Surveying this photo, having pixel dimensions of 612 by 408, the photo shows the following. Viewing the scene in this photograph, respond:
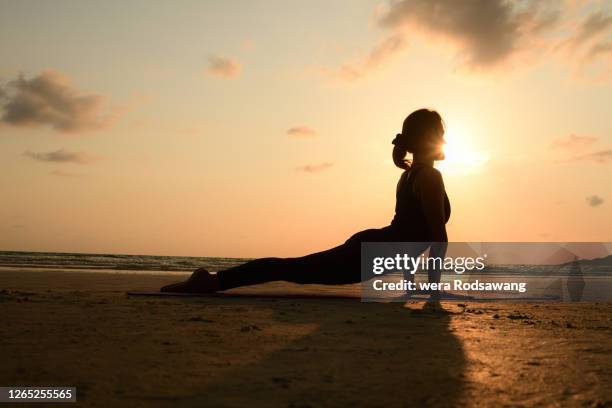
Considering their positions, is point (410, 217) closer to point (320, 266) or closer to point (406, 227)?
point (406, 227)

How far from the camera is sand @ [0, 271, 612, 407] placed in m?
2.13

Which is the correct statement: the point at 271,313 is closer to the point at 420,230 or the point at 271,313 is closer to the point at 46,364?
the point at 420,230

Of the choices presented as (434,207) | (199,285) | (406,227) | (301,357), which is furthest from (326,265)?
(301,357)

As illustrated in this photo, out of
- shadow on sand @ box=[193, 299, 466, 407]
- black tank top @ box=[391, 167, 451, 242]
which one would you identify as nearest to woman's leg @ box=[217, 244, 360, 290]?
black tank top @ box=[391, 167, 451, 242]

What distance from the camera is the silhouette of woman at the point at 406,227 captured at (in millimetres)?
5598

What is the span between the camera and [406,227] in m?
5.80

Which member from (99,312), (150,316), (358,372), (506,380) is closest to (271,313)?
(150,316)

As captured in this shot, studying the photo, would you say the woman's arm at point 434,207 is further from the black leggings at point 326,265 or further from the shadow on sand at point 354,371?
the shadow on sand at point 354,371

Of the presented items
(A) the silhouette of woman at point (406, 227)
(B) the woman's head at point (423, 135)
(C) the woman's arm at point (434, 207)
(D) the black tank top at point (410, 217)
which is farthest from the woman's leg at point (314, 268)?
(B) the woman's head at point (423, 135)

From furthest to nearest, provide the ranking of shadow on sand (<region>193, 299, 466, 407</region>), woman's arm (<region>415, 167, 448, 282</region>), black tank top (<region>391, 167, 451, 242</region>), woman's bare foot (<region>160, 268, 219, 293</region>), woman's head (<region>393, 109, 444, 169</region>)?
woman's bare foot (<region>160, 268, 219, 293</region>), woman's head (<region>393, 109, 444, 169</region>), black tank top (<region>391, 167, 451, 242</region>), woman's arm (<region>415, 167, 448, 282</region>), shadow on sand (<region>193, 299, 466, 407</region>)

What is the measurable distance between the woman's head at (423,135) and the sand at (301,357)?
1.87 meters

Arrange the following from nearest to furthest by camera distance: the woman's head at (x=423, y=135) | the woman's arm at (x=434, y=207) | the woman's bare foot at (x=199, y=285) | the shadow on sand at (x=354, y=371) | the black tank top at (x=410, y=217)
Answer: the shadow on sand at (x=354, y=371) → the woman's arm at (x=434, y=207) → the black tank top at (x=410, y=217) → the woman's head at (x=423, y=135) → the woman's bare foot at (x=199, y=285)

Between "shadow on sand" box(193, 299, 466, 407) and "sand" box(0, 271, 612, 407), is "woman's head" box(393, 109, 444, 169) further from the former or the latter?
"shadow on sand" box(193, 299, 466, 407)

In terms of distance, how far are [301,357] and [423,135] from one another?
12.2 feet
